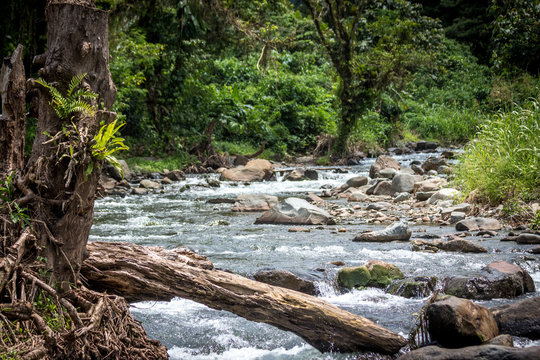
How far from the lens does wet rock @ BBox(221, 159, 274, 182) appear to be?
638 inches

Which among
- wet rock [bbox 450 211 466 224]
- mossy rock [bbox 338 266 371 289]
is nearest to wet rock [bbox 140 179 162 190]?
wet rock [bbox 450 211 466 224]

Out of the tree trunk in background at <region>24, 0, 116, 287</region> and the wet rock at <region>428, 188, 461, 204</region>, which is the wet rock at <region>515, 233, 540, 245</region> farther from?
the tree trunk in background at <region>24, 0, 116, 287</region>

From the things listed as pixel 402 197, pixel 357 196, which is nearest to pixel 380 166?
pixel 357 196

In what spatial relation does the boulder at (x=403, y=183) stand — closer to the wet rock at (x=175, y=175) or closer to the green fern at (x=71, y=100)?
the wet rock at (x=175, y=175)

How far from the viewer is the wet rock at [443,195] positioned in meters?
10.3

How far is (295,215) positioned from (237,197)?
9.08 ft

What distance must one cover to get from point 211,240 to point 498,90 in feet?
59.2

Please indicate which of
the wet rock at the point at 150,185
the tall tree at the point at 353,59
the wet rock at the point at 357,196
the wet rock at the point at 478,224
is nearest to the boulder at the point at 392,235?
the wet rock at the point at 478,224

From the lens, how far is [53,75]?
333 centimetres

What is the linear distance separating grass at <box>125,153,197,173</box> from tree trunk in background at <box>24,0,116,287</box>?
13.8m

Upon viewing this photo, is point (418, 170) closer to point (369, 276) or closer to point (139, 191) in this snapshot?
point (139, 191)

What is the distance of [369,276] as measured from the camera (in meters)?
5.38

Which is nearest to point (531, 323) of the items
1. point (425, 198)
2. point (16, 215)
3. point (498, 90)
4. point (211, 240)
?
point (16, 215)

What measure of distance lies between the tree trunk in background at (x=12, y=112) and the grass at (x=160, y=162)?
13554 millimetres
